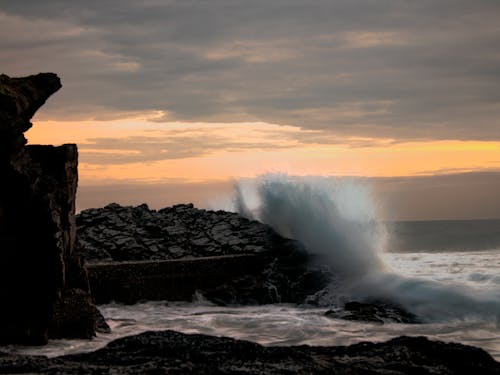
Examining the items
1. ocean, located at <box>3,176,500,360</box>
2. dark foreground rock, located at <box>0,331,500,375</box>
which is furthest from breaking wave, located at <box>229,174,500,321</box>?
dark foreground rock, located at <box>0,331,500,375</box>

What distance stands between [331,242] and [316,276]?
6.26 ft

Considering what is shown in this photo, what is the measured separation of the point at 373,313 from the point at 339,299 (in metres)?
2.03

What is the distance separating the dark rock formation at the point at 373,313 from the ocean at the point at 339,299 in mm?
236

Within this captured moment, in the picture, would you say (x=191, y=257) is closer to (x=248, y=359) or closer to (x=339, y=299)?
(x=339, y=299)

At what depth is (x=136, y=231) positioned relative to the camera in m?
18.9

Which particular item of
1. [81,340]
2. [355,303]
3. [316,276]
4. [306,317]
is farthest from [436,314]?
[81,340]

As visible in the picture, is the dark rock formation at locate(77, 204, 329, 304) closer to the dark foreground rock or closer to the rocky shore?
the rocky shore

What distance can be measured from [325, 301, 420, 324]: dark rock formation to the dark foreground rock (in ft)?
28.1

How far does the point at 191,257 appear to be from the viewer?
16.9m

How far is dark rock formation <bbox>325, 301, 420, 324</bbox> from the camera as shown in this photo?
13.0m

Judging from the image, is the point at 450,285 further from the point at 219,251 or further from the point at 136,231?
the point at 136,231

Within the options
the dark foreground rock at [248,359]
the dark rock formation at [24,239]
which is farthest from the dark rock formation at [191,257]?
the dark foreground rock at [248,359]

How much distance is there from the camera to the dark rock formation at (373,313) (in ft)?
42.8

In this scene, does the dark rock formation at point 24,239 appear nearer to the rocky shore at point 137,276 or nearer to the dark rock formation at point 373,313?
the rocky shore at point 137,276
